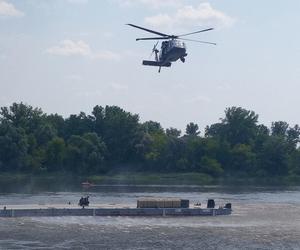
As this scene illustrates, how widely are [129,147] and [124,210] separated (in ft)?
335

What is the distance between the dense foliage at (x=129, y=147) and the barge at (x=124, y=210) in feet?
282

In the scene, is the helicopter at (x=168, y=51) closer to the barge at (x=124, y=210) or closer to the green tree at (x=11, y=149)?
the barge at (x=124, y=210)

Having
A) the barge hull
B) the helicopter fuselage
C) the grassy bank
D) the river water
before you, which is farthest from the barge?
the grassy bank

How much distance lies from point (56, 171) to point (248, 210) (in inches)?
3474

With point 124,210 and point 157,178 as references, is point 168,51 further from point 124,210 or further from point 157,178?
point 157,178

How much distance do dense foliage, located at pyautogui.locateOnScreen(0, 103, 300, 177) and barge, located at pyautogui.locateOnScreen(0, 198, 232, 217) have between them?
86009 millimetres

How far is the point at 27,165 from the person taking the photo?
155000 mm

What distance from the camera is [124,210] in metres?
68.9

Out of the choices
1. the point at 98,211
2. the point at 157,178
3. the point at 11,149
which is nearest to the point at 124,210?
the point at 98,211

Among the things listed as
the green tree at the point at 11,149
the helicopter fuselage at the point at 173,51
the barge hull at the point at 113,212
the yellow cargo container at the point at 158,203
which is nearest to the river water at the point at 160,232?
the barge hull at the point at 113,212

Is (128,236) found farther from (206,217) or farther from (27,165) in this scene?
(27,165)

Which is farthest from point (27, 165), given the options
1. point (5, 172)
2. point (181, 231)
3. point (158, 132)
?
point (181, 231)

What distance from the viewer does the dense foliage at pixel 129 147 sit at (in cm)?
15962

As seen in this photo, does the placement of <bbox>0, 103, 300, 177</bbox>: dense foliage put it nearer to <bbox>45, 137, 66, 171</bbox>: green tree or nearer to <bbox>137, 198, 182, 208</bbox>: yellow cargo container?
<bbox>45, 137, 66, 171</bbox>: green tree
